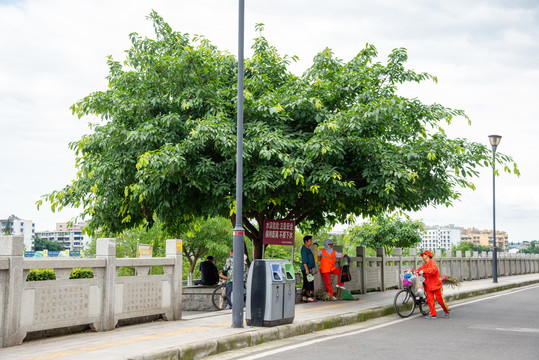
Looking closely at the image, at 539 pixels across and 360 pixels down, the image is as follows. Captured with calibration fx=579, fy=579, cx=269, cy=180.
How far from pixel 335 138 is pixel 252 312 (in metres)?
5.21

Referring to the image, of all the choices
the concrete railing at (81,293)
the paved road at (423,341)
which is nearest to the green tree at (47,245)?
the concrete railing at (81,293)

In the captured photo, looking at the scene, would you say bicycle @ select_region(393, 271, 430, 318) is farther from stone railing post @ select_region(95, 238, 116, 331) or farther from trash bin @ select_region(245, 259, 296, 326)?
stone railing post @ select_region(95, 238, 116, 331)

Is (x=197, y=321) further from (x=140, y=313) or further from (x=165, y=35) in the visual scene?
(x=165, y=35)

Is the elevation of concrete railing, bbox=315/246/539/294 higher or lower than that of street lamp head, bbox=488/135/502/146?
lower

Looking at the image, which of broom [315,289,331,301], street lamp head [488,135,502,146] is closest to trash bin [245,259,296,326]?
broom [315,289,331,301]

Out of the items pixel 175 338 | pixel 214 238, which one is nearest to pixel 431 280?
pixel 175 338

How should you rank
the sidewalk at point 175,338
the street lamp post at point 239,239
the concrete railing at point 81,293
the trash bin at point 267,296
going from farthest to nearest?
the trash bin at point 267,296
the street lamp post at point 239,239
the concrete railing at point 81,293
the sidewalk at point 175,338

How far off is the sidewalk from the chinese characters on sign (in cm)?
339

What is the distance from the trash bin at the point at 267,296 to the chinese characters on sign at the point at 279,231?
19.1ft

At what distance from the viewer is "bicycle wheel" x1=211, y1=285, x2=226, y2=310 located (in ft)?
51.8

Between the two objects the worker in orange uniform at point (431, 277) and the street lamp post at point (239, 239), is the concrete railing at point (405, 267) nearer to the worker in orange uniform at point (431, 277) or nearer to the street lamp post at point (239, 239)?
the worker in orange uniform at point (431, 277)

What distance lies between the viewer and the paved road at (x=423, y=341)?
874cm

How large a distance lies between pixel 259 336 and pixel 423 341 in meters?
2.88

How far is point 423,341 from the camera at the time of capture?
1013 centimetres
